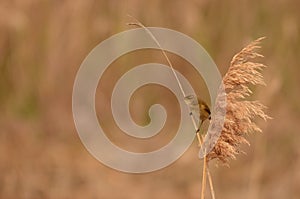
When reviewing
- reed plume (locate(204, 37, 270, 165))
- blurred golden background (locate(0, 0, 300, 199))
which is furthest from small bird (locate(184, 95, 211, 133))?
blurred golden background (locate(0, 0, 300, 199))

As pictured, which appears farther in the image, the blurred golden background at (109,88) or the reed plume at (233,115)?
the blurred golden background at (109,88)

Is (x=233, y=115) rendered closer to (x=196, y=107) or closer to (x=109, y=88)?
(x=196, y=107)

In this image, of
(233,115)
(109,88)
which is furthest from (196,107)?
(109,88)

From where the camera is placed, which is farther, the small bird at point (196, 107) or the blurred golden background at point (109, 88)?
the blurred golden background at point (109, 88)

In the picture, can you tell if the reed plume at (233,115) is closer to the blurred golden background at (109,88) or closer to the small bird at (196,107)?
the small bird at (196,107)

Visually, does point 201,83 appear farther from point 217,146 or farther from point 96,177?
point 217,146

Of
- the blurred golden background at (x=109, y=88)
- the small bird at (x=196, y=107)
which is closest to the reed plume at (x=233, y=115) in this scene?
the small bird at (x=196, y=107)

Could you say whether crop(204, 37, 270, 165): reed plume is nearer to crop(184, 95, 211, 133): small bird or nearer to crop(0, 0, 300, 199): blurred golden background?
crop(184, 95, 211, 133): small bird

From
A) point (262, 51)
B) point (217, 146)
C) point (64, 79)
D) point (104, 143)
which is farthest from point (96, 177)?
point (217, 146)
